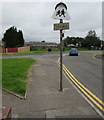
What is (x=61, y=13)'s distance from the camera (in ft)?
21.8

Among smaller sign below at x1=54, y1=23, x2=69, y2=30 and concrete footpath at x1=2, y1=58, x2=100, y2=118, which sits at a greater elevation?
smaller sign below at x1=54, y1=23, x2=69, y2=30

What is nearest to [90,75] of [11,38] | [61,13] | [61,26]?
[61,26]

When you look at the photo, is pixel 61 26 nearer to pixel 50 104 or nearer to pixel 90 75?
pixel 50 104

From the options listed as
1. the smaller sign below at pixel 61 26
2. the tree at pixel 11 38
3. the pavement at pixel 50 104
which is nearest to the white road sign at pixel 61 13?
the smaller sign below at pixel 61 26

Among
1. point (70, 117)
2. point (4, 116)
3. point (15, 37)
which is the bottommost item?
point (70, 117)

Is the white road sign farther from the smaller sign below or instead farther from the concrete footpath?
the concrete footpath

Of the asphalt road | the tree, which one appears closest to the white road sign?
the asphalt road

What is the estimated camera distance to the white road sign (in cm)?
661

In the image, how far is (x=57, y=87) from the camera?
23.9ft

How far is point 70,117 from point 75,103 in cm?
110

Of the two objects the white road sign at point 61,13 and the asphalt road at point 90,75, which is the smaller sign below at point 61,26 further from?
Answer: the asphalt road at point 90,75

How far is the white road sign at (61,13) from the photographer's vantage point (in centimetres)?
661

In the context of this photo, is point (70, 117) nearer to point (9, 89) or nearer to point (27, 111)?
point (27, 111)

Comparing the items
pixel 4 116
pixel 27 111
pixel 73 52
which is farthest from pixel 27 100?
pixel 73 52
